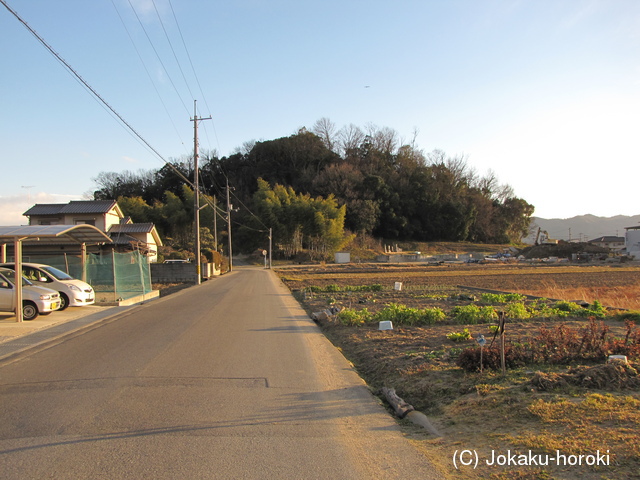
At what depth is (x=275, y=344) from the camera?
9773 millimetres

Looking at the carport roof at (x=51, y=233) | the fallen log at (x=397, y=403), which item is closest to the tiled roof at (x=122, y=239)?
the carport roof at (x=51, y=233)

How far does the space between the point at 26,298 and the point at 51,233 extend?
6.53 ft

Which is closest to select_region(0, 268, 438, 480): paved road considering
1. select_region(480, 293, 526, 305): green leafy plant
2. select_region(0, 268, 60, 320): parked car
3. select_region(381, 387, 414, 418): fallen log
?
select_region(381, 387, 414, 418): fallen log

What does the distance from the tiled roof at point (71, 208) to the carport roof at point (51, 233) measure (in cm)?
2518

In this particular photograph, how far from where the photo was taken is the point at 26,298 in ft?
44.2

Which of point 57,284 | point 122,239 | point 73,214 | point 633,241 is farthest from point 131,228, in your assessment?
point 633,241

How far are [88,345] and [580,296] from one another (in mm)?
17881

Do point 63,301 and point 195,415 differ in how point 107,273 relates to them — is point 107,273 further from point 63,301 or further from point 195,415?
point 195,415

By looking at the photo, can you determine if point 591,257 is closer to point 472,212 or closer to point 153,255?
point 472,212

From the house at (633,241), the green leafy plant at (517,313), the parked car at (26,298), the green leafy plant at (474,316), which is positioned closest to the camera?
the green leafy plant at (474,316)

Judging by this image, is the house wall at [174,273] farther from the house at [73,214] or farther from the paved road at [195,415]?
the paved road at [195,415]

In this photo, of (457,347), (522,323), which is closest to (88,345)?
(457,347)

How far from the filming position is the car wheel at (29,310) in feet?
44.2

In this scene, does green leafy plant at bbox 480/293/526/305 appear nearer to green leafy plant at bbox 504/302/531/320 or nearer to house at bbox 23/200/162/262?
green leafy plant at bbox 504/302/531/320
